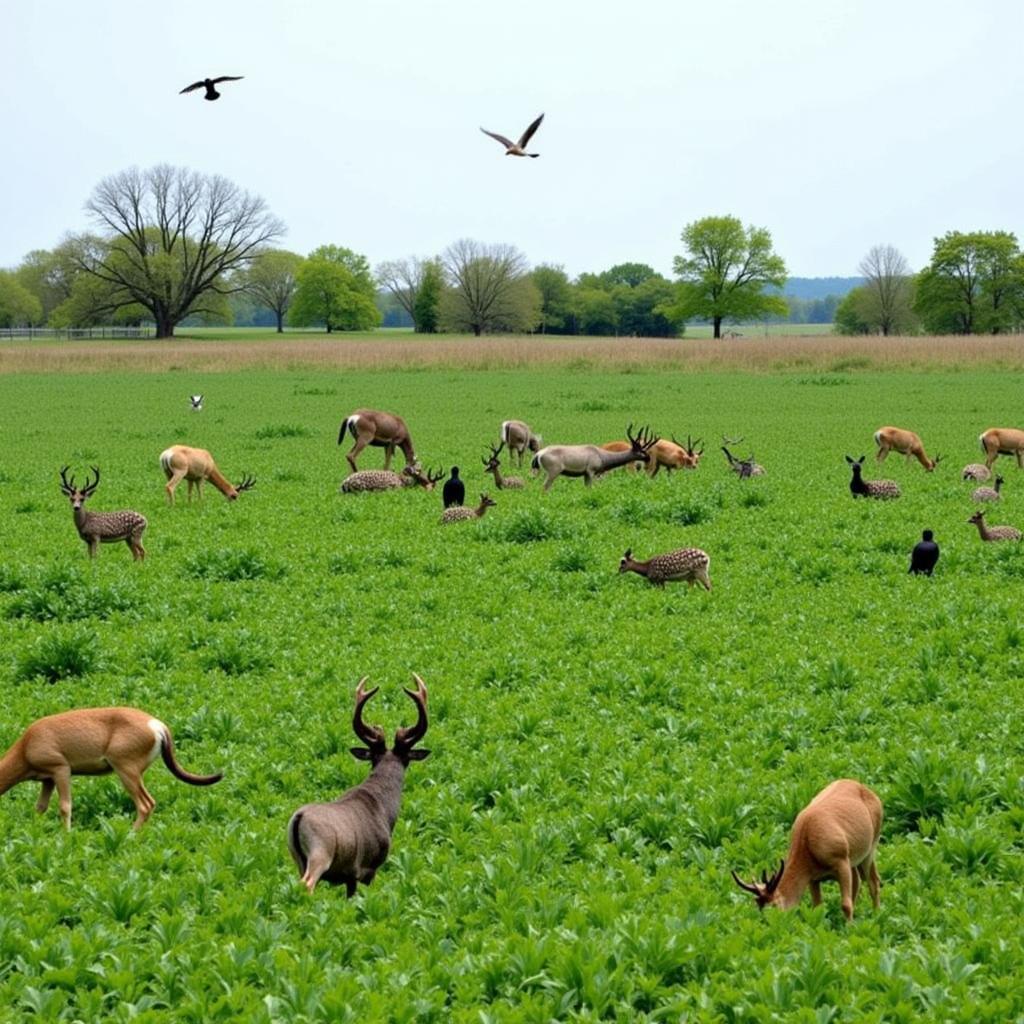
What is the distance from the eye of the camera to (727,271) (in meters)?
127

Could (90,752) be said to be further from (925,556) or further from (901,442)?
(901,442)

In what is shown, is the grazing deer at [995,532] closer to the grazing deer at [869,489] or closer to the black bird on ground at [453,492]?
the grazing deer at [869,489]

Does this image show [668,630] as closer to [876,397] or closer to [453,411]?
[453,411]

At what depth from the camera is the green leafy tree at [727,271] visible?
412ft

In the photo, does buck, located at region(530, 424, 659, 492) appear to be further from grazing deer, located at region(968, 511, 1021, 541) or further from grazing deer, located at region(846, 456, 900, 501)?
grazing deer, located at region(968, 511, 1021, 541)

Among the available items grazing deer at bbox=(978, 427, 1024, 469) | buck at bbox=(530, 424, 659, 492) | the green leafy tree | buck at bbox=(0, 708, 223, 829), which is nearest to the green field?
buck at bbox=(0, 708, 223, 829)

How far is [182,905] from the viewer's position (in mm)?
6227

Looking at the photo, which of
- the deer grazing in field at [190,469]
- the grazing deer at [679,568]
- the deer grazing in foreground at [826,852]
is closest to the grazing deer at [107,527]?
the deer grazing in field at [190,469]

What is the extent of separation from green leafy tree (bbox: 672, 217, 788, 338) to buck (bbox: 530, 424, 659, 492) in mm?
107819

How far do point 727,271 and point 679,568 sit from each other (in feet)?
391

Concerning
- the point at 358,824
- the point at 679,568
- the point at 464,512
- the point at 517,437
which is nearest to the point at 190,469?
the point at 464,512

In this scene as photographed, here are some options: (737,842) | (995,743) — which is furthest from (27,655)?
(995,743)

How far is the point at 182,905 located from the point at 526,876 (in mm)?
1944

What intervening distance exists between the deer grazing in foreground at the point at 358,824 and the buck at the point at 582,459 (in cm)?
1419
